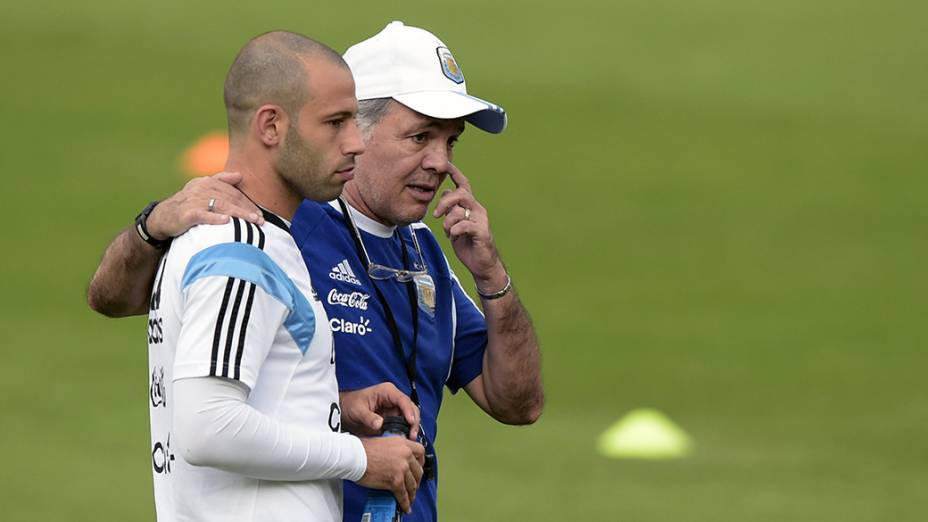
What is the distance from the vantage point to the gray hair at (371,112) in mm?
3486

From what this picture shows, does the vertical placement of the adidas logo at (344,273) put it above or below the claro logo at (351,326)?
above

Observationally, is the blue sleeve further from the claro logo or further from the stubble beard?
the stubble beard

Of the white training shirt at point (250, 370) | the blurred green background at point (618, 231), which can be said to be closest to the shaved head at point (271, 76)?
the white training shirt at point (250, 370)

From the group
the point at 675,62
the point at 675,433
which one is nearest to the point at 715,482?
the point at 675,433

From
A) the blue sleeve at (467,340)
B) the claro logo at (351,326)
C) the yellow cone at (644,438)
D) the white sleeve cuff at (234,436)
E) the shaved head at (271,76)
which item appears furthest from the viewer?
the yellow cone at (644,438)

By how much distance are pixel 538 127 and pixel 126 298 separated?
7.71m

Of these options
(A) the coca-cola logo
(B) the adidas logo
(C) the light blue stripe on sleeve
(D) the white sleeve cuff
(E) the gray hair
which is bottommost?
(D) the white sleeve cuff

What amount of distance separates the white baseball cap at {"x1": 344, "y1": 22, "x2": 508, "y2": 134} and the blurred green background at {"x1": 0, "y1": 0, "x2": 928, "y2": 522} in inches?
126

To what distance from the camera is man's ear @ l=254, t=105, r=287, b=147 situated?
2809mm

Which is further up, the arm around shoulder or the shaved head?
the shaved head

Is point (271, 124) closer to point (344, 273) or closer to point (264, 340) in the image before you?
point (264, 340)

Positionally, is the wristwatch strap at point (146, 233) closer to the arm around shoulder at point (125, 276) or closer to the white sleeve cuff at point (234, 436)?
the arm around shoulder at point (125, 276)

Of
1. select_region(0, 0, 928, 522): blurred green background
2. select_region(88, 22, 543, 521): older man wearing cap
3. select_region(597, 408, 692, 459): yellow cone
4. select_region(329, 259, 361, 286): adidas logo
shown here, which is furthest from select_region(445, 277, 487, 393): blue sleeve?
select_region(597, 408, 692, 459): yellow cone

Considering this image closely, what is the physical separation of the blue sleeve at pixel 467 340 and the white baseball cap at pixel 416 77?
44 cm
